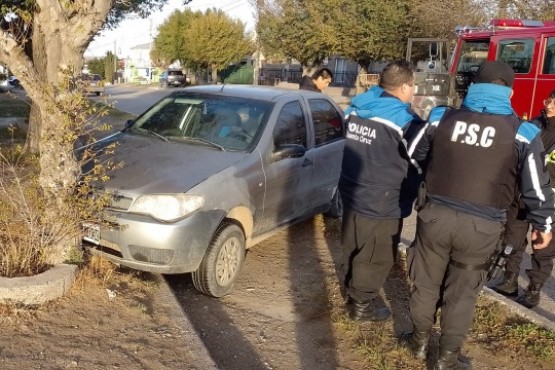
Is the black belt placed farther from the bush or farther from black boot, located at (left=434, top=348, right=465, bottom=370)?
the bush

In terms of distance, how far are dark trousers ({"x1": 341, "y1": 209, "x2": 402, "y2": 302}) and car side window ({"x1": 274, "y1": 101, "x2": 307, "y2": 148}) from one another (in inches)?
47.7

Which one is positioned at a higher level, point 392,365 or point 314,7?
point 314,7

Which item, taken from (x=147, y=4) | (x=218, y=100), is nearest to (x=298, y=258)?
(x=218, y=100)

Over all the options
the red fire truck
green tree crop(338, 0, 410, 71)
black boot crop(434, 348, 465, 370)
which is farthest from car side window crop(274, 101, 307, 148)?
green tree crop(338, 0, 410, 71)

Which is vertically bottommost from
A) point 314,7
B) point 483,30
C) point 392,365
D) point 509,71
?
point 392,365

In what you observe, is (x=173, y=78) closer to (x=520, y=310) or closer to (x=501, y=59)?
(x=501, y=59)

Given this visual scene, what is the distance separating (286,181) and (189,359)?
7.23ft

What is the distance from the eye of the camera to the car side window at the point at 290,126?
16.6 feet

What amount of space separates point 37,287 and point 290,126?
2.76 m

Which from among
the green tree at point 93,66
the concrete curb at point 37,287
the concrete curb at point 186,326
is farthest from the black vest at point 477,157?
the green tree at point 93,66

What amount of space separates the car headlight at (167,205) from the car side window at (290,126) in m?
1.26

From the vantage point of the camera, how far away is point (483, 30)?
11.3 metres

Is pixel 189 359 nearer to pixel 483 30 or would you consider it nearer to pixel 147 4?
pixel 483 30

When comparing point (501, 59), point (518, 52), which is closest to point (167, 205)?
point (518, 52)
